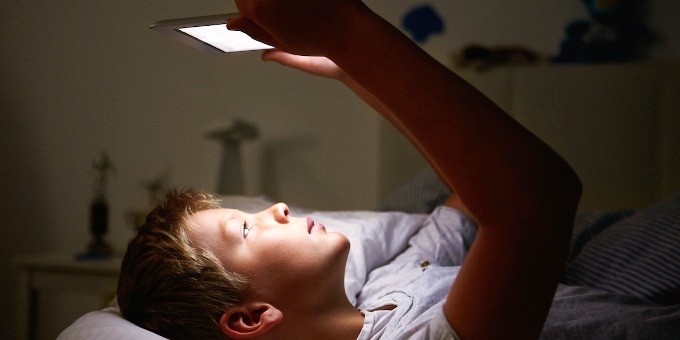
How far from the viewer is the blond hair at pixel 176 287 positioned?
0.83 metres

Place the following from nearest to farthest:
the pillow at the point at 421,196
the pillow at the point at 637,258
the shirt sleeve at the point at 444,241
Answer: the pillow at the point at 637,258
the shirt sleeve at the point at 444,241
the pillow at the point at 421,196

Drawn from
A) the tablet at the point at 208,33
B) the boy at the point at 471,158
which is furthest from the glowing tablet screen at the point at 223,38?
the boy at the point at 471,158

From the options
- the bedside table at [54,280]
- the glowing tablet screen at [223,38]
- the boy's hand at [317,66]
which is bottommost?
the bedside table at [54,280]

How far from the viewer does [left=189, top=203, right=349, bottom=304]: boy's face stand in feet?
2.80

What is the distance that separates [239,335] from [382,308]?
10.5 inches

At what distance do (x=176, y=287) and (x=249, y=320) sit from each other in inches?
5.0

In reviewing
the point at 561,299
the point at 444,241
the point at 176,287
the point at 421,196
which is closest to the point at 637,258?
the point at 561,299

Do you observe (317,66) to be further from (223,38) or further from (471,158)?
(471,158)

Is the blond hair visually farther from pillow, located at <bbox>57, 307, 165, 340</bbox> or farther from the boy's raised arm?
the boy's raised arm

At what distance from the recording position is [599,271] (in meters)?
1.12

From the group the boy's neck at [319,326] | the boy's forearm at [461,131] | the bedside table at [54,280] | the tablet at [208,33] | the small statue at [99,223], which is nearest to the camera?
the boy's forearm at [461,131]

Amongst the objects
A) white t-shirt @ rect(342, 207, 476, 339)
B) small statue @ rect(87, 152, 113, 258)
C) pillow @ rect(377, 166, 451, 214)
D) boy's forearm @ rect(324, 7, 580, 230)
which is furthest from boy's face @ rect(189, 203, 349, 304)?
small statue @ rect(87, 152, 113, 258)

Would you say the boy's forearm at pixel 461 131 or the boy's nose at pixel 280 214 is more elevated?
the boy's forearm at pixel 461 131

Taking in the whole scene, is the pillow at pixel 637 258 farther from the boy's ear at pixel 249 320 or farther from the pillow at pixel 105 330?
the pillow at pixel 105 330
